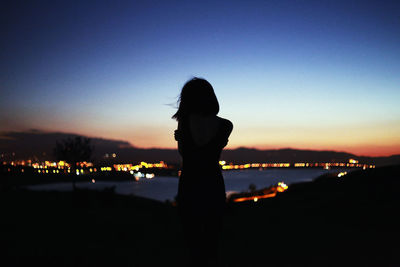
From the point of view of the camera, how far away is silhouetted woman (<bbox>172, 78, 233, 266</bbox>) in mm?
2125

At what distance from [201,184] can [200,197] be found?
0.09m

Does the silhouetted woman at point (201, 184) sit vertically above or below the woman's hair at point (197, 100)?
below

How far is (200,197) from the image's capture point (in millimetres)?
2119

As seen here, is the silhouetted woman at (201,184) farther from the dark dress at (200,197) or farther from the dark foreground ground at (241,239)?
the dark foreground ground at (241,239)

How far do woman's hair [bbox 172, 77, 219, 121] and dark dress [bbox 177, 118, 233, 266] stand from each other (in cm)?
16

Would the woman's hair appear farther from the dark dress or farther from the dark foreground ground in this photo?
the dark foreground ground

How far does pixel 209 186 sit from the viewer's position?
2154 millimetres

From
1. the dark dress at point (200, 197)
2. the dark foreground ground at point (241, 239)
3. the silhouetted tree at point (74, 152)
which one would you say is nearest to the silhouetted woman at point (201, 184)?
the dark dress at point (200, 197)

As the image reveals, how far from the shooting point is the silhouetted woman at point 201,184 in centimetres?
212

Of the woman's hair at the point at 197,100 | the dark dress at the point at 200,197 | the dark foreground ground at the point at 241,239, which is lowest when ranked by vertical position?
the dark foreground ground at the point at 241,239

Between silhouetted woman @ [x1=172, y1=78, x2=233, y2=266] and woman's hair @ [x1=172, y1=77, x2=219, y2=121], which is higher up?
woman's hair @ [x1=172, y1=77, x2=219, y2=121]

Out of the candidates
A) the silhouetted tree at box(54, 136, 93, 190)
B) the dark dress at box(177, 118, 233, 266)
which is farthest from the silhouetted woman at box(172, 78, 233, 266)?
the silhouetted tree at box(54, 136, 93, 190)

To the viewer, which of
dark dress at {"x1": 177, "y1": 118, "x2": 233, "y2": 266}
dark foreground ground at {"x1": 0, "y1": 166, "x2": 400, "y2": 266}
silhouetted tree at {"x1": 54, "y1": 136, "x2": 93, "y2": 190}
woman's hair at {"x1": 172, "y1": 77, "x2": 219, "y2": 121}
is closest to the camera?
dark dress at {"x1": 177, "y1": 118, "x2": 233, "y2": 266}

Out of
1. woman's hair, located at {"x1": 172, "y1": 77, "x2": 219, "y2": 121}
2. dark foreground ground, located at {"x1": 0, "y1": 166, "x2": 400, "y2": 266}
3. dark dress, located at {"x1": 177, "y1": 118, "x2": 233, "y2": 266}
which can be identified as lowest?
dark foreground ground, located at {"x1": 0, "y1": 166, "x2": 400, "y2": 266}
